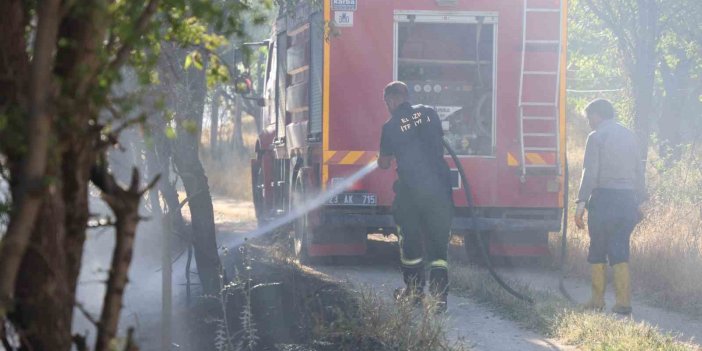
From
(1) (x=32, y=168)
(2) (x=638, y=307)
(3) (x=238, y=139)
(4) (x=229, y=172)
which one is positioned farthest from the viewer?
(3) (x=238, y=139)

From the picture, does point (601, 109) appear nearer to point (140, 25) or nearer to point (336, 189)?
point (336, 189)

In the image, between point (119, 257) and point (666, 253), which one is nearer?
point (119, 257)

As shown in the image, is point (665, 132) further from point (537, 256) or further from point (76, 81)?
point (76, 81)

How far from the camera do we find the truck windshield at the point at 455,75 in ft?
38.9

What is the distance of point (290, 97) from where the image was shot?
13773mm

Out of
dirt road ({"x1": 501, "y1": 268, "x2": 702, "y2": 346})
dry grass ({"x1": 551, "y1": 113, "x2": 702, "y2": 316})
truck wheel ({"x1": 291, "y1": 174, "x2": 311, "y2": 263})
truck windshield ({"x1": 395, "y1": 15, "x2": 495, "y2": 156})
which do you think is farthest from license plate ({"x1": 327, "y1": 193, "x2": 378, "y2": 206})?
dry grass ({"x1": 551, "y1": 113, "x2": 702, "y2": 316})

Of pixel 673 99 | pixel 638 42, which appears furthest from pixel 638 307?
Result: pixel 673 99

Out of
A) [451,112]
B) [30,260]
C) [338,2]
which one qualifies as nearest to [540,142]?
[451,112]

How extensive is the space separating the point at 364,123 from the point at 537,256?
2584mm

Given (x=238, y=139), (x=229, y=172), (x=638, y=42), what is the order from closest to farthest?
(x=638, y=42) < (x=229, y=172) < (x=238, y=139)

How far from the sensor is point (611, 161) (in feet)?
30.1

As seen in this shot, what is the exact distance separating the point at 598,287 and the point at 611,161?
1058 mm

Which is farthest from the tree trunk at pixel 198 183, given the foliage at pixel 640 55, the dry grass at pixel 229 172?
the dry grass at pixel 229 172

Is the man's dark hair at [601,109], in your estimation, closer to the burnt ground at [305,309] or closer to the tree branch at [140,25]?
the burnt ground at [305,309]
